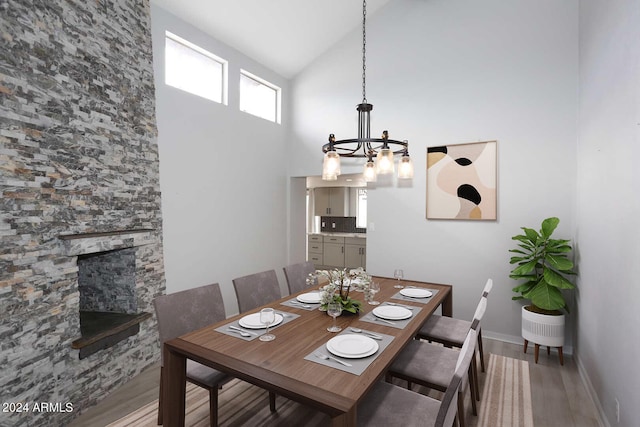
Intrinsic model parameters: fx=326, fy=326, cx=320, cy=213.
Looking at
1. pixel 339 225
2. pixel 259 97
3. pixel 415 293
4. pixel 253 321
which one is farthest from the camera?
pixel 339 225

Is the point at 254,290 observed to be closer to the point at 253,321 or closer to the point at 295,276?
the point at 295,276

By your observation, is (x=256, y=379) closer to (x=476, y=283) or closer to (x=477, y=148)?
(x=476, y=283)

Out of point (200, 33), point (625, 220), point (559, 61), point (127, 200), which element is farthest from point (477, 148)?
point (127, 200)

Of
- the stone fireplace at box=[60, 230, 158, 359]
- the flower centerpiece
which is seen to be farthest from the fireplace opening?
the flower centerpiece

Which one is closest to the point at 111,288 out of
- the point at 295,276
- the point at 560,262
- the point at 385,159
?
the point at 295,276

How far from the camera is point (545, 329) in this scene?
3090mm

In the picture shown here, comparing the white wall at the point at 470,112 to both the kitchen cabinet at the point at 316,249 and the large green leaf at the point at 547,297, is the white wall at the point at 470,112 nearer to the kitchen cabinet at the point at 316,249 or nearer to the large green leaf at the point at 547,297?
the large green leaf at the point at 547,297

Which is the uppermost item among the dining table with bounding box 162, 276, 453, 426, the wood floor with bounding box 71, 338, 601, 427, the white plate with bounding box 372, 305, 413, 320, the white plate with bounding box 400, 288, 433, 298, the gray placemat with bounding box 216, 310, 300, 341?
the white plate with bounding box 400, 288, 433, 298

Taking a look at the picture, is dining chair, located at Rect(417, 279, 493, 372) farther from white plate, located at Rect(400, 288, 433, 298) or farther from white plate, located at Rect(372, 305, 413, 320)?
white plate, located at Rect(372, 305, 413, 320)

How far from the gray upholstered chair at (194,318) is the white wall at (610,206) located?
7.69 feet

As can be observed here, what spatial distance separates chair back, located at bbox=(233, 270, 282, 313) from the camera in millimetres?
2637

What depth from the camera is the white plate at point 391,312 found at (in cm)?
212

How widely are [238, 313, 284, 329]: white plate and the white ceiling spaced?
10.6ft

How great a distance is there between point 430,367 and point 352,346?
2.41 feet
